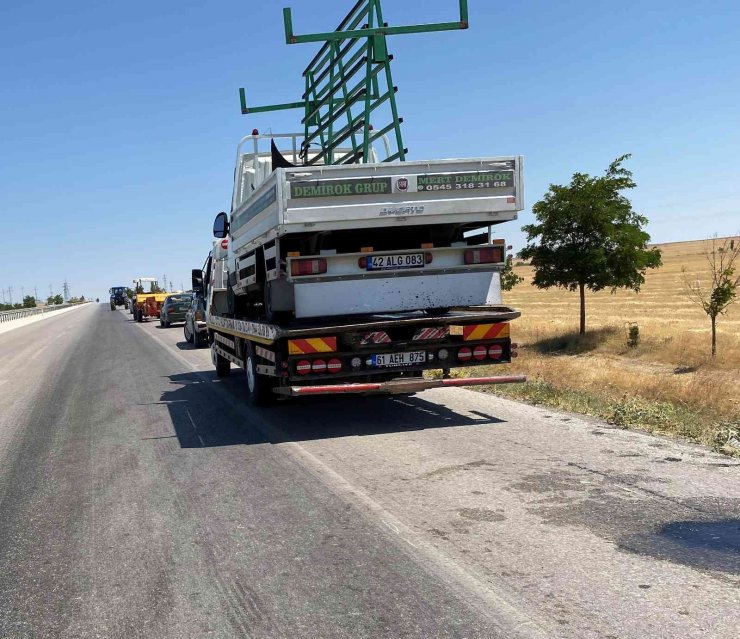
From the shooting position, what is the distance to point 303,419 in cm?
887

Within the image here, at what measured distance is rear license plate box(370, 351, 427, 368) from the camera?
8.20 meters

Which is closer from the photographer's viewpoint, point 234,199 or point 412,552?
point 412,552

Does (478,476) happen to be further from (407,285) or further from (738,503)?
(407,285)

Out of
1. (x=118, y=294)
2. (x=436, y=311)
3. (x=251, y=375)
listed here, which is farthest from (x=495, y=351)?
(x=118, y=294)

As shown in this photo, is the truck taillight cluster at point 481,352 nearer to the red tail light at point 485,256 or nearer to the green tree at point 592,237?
the red tail light at point 485,256

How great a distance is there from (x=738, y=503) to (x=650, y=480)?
73 centimetres

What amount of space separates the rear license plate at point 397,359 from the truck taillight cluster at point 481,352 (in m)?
0.46

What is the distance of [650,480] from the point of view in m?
5.66

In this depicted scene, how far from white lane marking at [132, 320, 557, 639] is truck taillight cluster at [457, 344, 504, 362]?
2.28m

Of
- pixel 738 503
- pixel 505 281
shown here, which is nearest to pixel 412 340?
pixel 738 503

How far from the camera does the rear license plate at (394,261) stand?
842 cm

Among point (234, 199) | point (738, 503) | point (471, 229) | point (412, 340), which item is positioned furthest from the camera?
point (234, 199)

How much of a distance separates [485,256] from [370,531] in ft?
15.3

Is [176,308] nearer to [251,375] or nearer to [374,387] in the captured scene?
[251,375]
